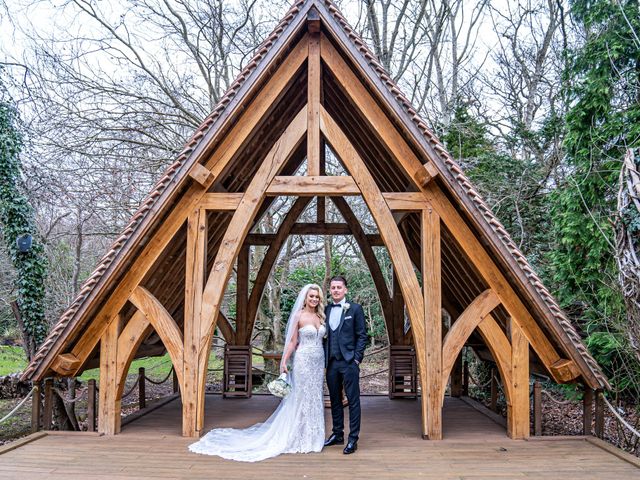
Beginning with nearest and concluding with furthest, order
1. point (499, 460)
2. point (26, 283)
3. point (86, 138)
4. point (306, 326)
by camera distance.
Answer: point (499, 460) < point (306, 326) < point (26, 283) < point (86, 138)

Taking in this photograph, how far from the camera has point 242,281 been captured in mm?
8211

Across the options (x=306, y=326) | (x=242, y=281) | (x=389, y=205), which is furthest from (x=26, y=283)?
(x=389, y=205)

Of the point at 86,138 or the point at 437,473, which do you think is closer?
the point at 437,473

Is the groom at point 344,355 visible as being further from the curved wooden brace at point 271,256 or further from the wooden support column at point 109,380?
the curved wooden brace at point 271,256

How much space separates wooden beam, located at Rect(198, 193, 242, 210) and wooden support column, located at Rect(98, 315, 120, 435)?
5.01ft

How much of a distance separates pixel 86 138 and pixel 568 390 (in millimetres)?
9953

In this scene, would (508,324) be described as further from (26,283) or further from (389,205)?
(26,283)

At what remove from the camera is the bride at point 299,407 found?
15.6 feet

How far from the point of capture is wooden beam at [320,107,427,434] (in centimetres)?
512

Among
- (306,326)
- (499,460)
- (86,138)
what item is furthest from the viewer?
(86,138)

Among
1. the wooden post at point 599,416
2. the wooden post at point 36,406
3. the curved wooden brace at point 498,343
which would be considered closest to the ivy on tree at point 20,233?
the wooden post at point 36,406

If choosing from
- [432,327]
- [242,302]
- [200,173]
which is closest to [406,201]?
[432,327]

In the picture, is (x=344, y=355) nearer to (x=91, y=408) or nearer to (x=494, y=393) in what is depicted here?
(x=91, y=408)

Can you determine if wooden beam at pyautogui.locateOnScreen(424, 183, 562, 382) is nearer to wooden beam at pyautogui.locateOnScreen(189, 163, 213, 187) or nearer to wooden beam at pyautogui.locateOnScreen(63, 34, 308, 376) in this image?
wooden beam at pyautogui.locateOnScreen(63, 34, 308, 376)
